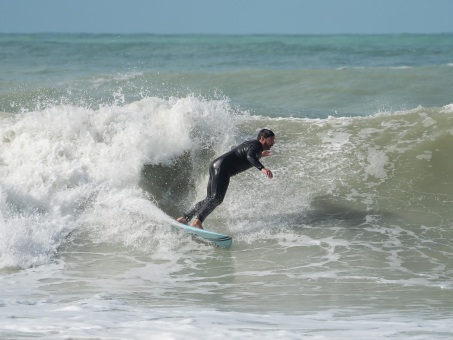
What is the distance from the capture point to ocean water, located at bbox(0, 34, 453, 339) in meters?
6.47

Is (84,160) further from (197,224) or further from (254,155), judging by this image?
(254,155)

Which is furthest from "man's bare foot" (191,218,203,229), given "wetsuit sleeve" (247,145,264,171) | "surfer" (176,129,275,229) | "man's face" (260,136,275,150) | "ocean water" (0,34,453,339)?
"man's face" (260,136,275,150)

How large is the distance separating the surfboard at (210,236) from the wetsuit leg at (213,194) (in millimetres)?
288

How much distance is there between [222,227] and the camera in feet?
33.3

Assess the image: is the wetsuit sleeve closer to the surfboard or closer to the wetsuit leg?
the wetsuit leg

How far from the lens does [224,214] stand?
10562 mm

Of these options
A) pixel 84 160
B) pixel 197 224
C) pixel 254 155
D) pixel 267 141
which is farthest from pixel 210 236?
pixel 84 160

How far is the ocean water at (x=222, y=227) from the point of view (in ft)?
21.2

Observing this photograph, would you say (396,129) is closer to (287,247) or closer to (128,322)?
(287,247)

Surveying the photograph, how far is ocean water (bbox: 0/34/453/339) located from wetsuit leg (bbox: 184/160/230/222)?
36 cm

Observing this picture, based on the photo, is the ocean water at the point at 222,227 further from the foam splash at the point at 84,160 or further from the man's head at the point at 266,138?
the man's head at the point at 266,138

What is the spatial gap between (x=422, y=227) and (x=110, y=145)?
4.94 m

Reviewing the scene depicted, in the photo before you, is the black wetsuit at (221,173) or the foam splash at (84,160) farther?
the foam splash at (84,160)

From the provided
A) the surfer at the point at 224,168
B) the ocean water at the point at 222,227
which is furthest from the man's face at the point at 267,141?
the ocean water at the point at 222,227
